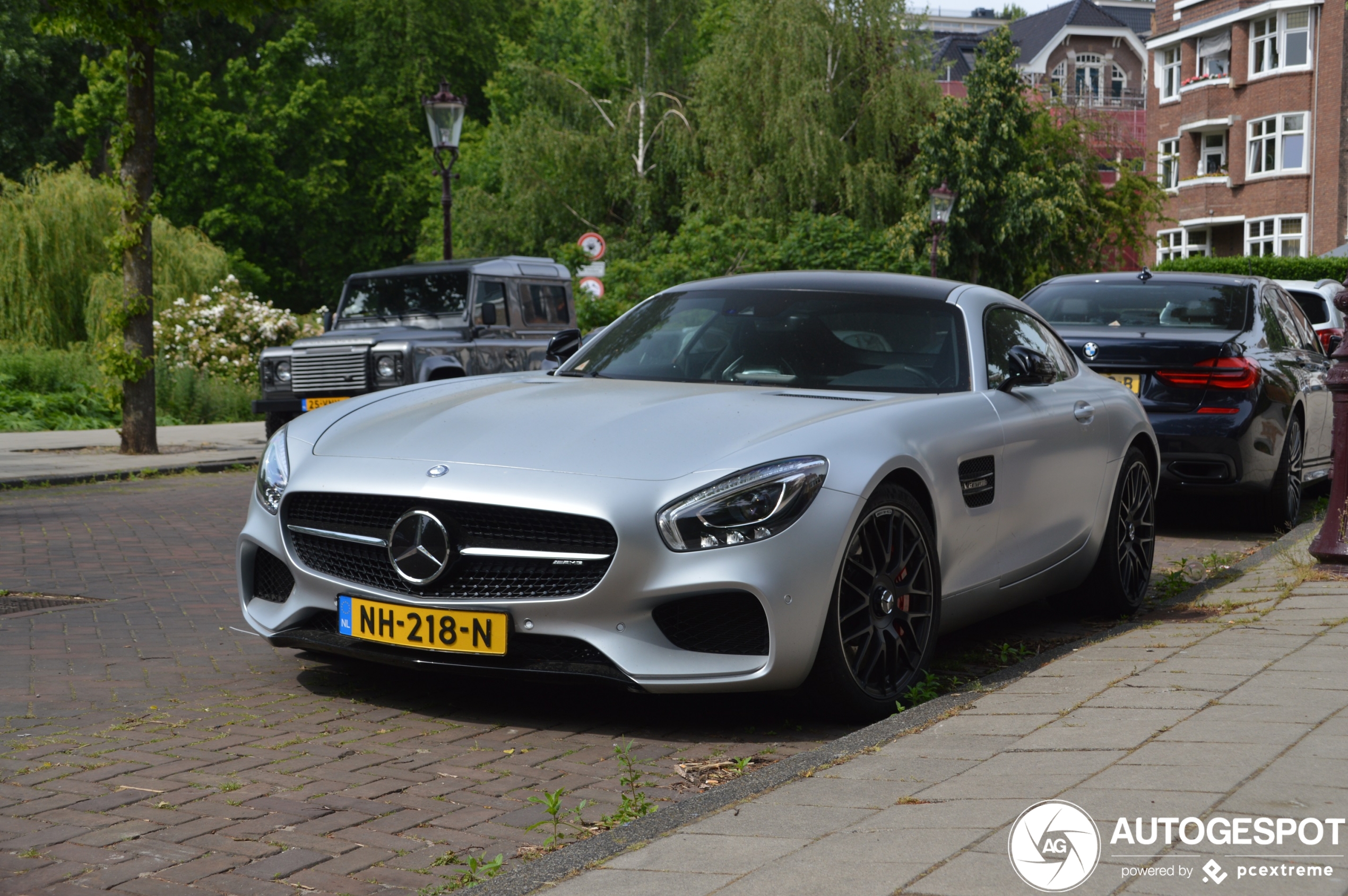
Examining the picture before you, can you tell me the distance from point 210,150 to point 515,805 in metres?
47.2

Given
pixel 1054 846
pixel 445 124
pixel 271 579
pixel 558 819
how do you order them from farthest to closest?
pixel 445 124, pixel 271 579, pixel 558 819, pixel 1054 846

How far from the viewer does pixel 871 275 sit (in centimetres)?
622

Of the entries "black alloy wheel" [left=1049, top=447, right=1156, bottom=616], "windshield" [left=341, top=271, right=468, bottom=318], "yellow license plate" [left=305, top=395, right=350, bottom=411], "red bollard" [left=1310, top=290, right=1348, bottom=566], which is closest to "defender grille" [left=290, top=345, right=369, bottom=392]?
"yellow license plate" [left=305, top=395, right=350, bottom=411]

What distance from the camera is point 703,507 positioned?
14.4 feet

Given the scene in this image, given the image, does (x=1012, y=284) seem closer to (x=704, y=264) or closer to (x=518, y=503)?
(x=704, y=264)

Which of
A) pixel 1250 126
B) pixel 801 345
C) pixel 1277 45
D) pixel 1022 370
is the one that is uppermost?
pixel 1277 45

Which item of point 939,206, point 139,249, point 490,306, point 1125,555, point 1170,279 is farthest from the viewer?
point 939,206

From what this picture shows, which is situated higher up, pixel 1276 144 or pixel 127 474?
pixel 1276 144

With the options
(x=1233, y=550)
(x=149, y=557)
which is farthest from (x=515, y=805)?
(x=1233, y=550)

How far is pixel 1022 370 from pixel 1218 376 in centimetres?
402

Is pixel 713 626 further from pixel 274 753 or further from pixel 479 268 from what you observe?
pixel 479 268

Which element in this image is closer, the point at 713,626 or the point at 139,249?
the point at 713,626

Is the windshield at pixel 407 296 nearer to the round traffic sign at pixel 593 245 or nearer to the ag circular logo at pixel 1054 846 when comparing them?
the ag circular logo at pixel 1054 846

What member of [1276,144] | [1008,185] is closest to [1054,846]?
[1008,185]
